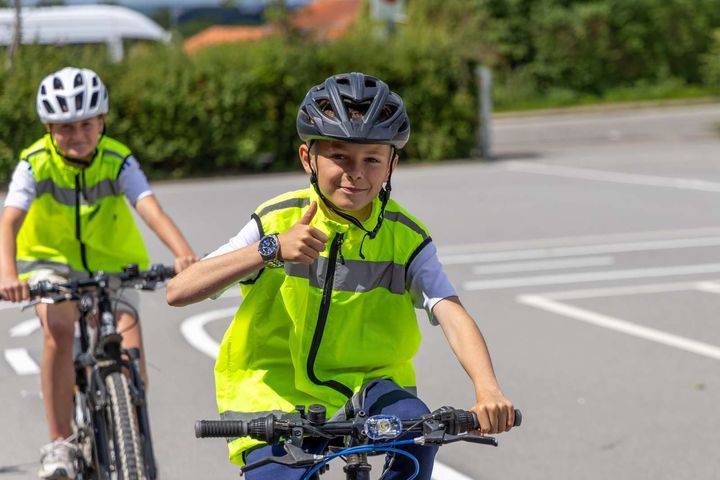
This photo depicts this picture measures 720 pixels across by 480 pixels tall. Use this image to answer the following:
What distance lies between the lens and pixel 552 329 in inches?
364

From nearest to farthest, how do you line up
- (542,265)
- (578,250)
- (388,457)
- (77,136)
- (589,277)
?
(388,457) < (77,136) < (589,277) < (542,265) < (578,250)

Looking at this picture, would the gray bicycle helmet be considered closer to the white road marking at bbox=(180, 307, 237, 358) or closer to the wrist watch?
the wrist watch

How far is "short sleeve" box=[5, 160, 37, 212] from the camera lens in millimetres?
5398

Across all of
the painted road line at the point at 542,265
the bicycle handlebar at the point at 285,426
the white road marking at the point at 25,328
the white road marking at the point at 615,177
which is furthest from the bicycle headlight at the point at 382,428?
the white road marking at the point at 615,177

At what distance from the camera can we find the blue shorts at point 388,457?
3158 mm

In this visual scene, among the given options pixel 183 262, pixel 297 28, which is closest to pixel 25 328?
pixel 183 262

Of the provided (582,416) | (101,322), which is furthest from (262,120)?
(101,322)

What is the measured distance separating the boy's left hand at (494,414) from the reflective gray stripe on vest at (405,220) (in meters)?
0.65

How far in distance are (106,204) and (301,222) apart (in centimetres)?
266

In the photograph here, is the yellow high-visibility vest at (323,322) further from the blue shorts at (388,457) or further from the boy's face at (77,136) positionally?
the boy's face at (77,136)

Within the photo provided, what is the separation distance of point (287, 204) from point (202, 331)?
594 centimetres

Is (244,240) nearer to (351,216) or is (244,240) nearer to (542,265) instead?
(351,216)

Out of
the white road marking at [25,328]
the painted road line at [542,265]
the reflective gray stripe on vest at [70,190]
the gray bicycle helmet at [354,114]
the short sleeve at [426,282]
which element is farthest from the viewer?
the painted road line at [542,265]

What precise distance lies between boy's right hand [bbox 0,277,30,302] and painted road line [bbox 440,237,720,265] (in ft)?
25.1
